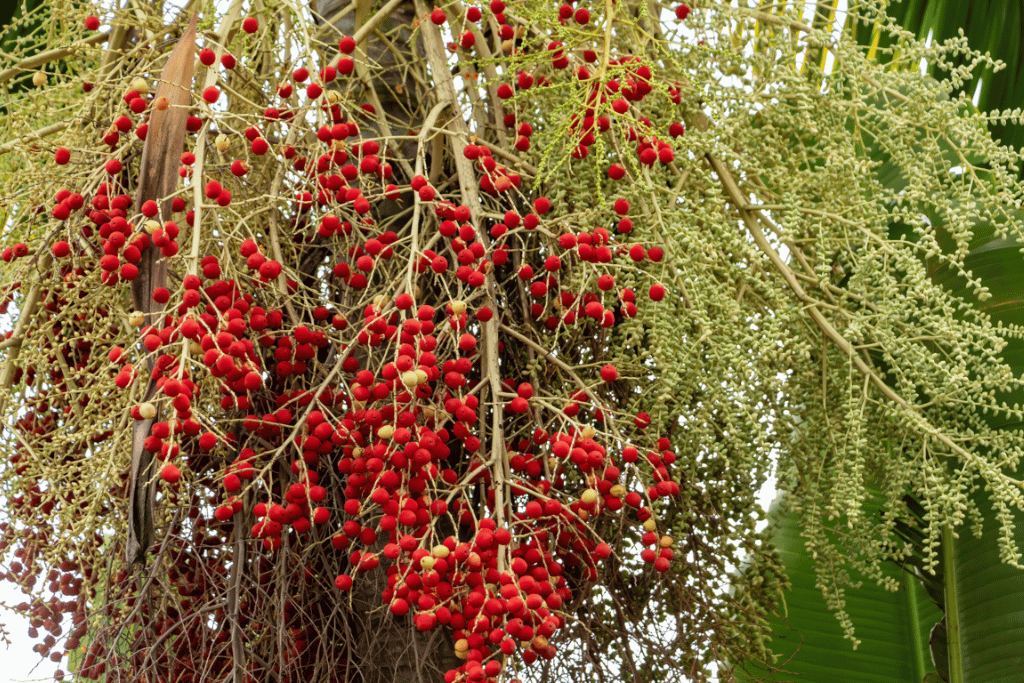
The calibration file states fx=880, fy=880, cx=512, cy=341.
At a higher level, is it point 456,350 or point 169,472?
point 456,350

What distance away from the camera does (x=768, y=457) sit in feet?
4.84

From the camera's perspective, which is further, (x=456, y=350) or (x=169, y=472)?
(x=456, y=350)

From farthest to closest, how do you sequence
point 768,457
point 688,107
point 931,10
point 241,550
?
point 931,10 → point 688,107 → point 768,457 → point 241,550

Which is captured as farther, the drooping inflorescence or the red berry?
the drooping inflorescence

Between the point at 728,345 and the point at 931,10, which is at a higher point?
the point at 931,10

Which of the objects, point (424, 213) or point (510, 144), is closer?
point (424, 213)

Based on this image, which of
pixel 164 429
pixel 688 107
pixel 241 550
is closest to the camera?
pixel 164 429

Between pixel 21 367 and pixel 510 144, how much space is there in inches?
37.3

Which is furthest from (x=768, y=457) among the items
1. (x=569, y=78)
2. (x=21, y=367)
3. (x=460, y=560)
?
(x=21, y=367)

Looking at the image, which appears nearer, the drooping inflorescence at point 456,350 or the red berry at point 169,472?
the red berry at point 169,472

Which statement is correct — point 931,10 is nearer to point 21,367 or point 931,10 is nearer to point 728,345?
point 728,345

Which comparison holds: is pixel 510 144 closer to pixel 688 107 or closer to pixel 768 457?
pixel 688 107

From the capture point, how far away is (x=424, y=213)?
1.48m

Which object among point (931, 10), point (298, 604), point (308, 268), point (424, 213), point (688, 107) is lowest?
point (298, 604)
